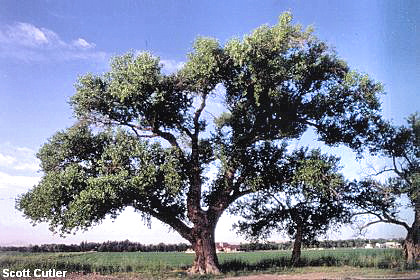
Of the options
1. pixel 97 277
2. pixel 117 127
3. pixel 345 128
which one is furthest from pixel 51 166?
pixel 345 128

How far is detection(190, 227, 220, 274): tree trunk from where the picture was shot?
2510cm

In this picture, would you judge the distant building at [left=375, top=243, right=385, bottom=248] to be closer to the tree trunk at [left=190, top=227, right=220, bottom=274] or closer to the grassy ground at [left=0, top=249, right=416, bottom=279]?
the grassy ground at [left=0, top=249, right=416, bottom=279]

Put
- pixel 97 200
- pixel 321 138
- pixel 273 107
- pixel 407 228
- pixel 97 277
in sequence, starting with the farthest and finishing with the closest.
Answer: pixel 407 228 < pixel 321 138 < pixel 273 107 < pixel 97 200 < pixel 97 277

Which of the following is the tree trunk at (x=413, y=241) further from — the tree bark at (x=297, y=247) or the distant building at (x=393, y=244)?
the tree bark at (x=297, y=247)

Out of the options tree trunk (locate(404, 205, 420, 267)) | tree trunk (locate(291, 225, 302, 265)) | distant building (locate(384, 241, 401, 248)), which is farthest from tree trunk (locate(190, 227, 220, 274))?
distant building (locate(384, 241, 401, 248))

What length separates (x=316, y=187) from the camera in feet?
86.1

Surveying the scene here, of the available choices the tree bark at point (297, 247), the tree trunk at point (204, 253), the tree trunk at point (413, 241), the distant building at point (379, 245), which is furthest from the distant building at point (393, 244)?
the tree trunk at point (204, 253)

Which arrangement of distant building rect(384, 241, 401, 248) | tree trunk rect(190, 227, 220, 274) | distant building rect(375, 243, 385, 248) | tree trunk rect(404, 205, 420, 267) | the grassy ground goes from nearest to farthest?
the grassy ground
tree trunk rect(190, 227, 220, 274)
tree trunk rect(404, 205, 420, 267)
distant building rect(375, 243, 385, 248)
distant building rect(384, 241, 401, 248)

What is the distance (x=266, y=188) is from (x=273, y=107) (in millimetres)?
5261

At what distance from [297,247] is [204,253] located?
8.22 m

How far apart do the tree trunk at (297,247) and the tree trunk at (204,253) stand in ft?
22.5

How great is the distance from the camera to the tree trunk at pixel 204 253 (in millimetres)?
25103

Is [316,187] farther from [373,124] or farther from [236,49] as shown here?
[236,49]

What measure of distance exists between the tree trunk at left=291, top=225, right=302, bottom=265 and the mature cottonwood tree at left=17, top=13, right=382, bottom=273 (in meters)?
5.96
